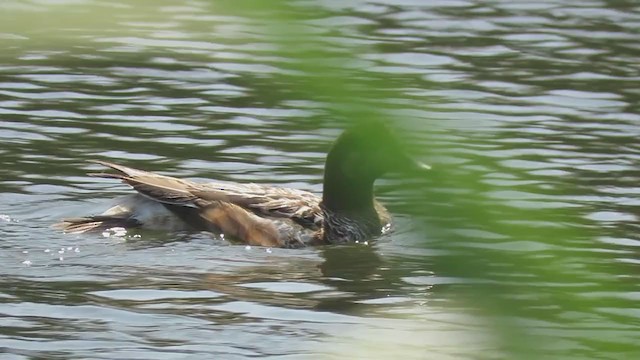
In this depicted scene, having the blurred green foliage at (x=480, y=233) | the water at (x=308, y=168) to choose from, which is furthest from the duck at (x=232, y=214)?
the blurred green foliage at (x=480, y=233)

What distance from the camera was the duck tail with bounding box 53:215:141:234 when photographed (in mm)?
9992

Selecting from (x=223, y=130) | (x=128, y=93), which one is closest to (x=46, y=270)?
(x=223, y=130)

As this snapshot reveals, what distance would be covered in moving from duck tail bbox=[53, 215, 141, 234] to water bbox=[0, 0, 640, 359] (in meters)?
0.14

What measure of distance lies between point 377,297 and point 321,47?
7369mm

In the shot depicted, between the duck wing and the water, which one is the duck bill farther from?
the duck wing

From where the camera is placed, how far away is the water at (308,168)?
1341 millimetres

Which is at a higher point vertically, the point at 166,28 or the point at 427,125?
the point at 427,125

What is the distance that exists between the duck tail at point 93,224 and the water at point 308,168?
0.47ft

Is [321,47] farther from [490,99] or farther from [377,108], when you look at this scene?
[490,99]

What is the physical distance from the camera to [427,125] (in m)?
1.22

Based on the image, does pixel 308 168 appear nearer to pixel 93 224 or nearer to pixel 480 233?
pixel 93 224

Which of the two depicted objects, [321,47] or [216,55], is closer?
[321,47]

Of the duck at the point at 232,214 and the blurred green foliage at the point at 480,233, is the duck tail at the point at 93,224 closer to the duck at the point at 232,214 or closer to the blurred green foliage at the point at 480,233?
the duck at the point at 232,214

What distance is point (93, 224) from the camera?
10.1m
